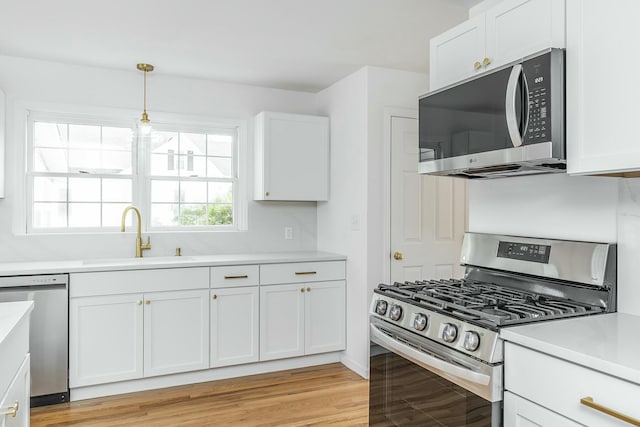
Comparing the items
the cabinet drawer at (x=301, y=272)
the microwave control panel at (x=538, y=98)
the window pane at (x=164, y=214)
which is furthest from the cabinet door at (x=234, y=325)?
the microwave control panel at (x=538, y=98)

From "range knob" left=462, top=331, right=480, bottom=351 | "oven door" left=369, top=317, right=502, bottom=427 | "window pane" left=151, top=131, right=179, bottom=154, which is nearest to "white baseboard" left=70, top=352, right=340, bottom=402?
"oven door" left=369, top=317, right=502, bottom=427

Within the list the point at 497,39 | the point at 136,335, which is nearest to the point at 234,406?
the point at 136,335

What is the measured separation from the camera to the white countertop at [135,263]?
3004mm

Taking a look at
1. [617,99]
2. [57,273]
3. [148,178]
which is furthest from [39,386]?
[617,99]

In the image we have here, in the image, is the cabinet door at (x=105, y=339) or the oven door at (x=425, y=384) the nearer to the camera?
the oven door at (x=425, y=384)

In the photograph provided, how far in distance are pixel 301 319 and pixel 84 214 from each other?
1.97 meters

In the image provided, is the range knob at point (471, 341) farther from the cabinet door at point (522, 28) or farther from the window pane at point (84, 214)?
the window pane at point (84, 214)

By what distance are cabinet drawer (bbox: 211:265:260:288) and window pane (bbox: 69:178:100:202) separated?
4.09ft

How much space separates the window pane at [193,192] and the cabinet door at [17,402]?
247 cm

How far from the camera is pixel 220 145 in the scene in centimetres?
422

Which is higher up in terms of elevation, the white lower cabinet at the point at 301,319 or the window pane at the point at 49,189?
the window pane at the point at 49,189

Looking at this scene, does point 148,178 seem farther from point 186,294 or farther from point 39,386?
point 39,386

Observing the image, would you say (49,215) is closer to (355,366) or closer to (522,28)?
(355,366)

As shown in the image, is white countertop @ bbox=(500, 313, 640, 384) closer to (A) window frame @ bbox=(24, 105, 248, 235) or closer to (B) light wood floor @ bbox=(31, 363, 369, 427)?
(B) light wood floor @ bbox=(31, 363, 369, 427)
